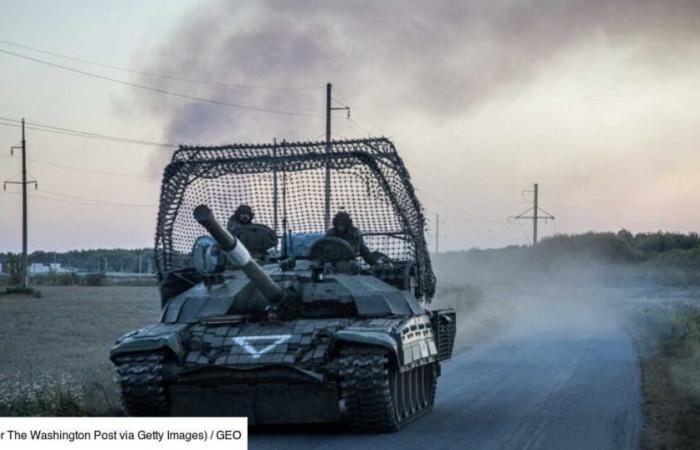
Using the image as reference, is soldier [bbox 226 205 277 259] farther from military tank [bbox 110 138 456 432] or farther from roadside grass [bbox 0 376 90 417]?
roadside grass [bbox 0 376 90 417]

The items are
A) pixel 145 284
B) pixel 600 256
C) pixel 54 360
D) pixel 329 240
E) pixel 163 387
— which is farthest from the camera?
pixel 600 256

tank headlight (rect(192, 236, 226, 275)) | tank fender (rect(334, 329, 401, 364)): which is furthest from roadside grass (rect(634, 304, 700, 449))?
tank headlight (rect(192, 236, 226, 275))

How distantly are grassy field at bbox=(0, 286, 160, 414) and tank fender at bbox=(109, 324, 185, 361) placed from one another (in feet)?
3.01

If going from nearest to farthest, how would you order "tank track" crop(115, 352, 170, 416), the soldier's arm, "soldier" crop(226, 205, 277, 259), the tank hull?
the tank hull
"tank track" crop(115, 352, 170, 416)
"soldier" crop(226, 205, 277, 259)
the soldier's arm

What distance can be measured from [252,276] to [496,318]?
99.7ft

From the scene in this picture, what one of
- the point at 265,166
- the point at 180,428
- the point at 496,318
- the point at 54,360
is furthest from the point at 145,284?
the point at 180,428

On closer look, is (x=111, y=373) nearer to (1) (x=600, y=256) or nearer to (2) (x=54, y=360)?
(2) (x=54, y=360)

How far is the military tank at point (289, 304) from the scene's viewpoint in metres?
15.2

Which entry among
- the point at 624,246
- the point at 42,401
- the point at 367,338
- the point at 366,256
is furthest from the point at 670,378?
the point at 624,246

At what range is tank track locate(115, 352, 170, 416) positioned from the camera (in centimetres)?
1518

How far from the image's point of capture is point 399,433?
608 inches

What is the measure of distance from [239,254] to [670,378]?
9.62 m

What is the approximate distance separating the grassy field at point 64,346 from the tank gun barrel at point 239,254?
98.1 inches

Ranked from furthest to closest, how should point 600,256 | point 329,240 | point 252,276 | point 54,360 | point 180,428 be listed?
point 600,256
point 54,360
point 329,240
point 252,276
point 180,428
